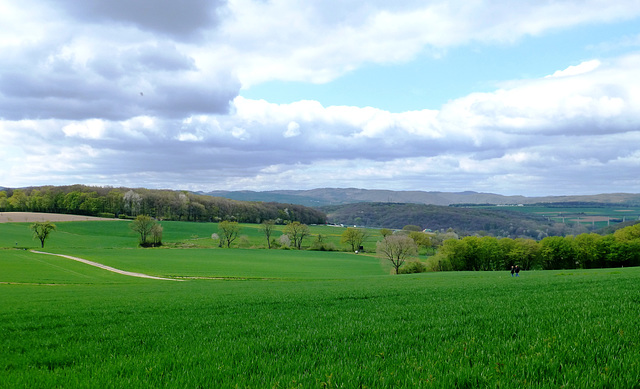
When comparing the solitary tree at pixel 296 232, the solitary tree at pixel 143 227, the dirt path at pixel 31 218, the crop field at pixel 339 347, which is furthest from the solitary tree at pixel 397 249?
the dirt path at pixel 31 218

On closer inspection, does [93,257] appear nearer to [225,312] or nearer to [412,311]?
[225,312]

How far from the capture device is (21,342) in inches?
348

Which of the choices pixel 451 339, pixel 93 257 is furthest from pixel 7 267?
pixel 451 339

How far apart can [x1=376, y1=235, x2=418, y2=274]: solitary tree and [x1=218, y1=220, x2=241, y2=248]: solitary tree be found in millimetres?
60404

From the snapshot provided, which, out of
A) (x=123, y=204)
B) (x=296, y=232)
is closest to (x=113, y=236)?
(x=123, y=204)

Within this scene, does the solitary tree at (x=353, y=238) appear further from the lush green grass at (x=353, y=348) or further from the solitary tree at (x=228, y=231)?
the lush green grass at (x=353, y=348)

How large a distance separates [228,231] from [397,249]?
64175 mm

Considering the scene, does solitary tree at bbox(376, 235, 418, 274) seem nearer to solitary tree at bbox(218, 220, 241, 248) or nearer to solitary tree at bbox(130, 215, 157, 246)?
solitary tree at bbox(218, 220, 241, 248)

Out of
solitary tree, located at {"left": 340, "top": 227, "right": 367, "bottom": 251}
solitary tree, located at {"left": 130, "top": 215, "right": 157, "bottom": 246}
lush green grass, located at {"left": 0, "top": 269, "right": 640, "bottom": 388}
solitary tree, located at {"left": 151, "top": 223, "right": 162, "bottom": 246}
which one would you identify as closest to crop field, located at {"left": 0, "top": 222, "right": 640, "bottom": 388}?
lush green grass, located at {"left": 0, "top": 269, "right": 640, "bottom": 388}

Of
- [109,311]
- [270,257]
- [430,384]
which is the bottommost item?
[270,257]

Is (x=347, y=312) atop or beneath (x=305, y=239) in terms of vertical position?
atop

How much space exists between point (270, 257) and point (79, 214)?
99774 millimetres

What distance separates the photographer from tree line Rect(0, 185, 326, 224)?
5920 inches

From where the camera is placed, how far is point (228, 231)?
389 feet
